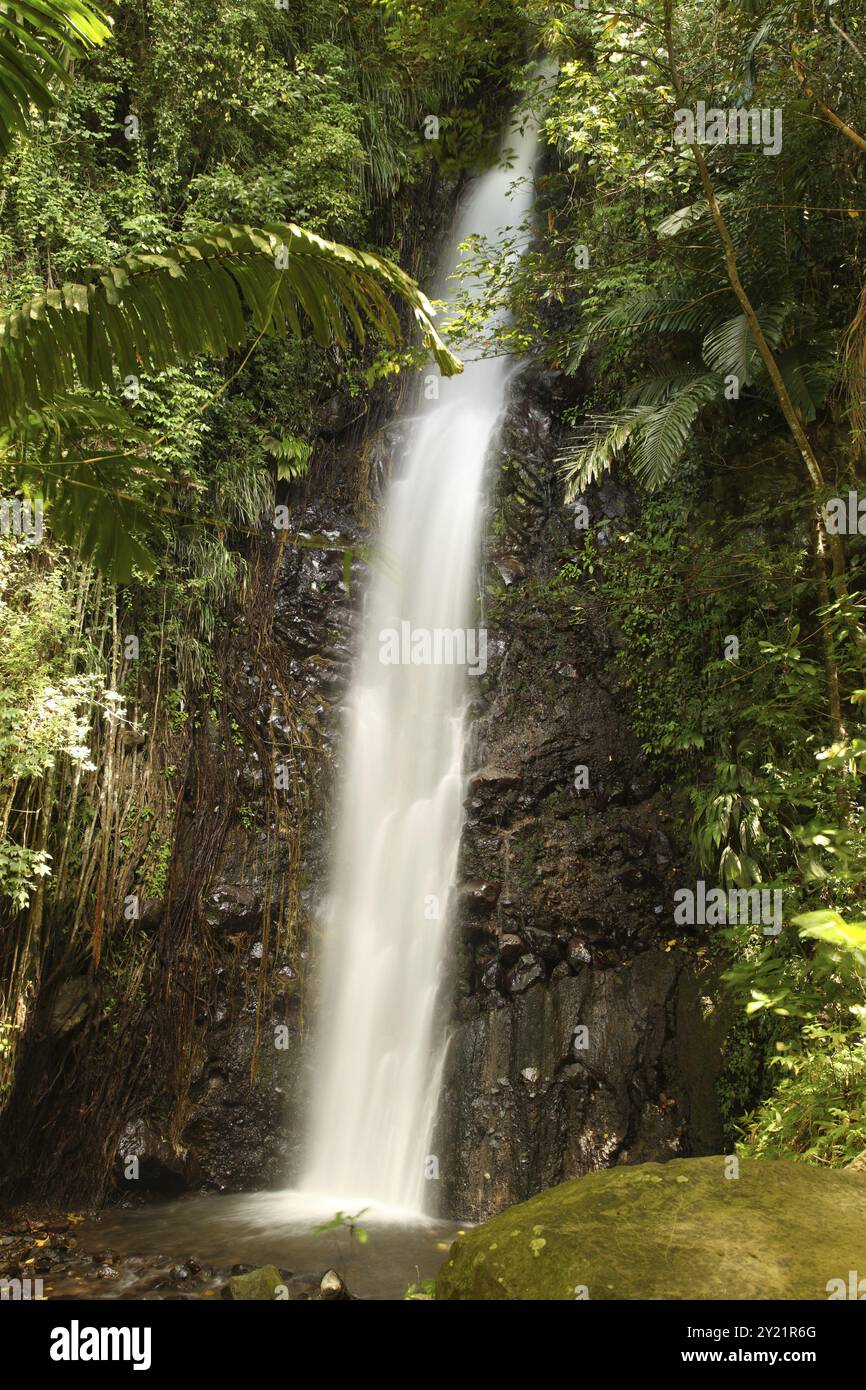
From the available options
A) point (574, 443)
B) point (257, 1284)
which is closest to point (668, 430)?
point (574, 443)

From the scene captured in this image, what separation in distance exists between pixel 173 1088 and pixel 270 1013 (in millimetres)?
936

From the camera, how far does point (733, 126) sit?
6273 millimetres

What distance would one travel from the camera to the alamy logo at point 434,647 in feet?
28.6

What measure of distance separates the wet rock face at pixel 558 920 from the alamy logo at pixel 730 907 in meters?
0.16

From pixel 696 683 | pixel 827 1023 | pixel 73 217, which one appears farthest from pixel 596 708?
pixel 73 217

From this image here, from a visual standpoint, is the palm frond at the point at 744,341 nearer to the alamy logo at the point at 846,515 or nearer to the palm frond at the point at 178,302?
the alamy logo at the point at 846,515

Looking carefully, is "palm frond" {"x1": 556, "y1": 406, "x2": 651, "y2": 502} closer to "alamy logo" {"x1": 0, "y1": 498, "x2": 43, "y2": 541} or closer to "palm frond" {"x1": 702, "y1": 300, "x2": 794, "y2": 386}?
"palm frond" {"x1": 702, "y1": 300, "x2": 794, "y2": 386}

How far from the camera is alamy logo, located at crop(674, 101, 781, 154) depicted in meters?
6.14

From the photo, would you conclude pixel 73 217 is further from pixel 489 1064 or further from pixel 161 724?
pixel 489 1064

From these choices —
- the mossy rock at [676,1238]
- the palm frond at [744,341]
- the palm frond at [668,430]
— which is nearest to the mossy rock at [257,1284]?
the mossy rock at [676,1238]

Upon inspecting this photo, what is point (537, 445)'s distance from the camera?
9453 mm

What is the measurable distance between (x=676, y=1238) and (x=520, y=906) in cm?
467

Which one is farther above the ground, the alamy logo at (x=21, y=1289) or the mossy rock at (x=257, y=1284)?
the mossy rock at (x=257, y=1284)

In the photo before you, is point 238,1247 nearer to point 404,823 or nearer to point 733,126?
point 404,823
